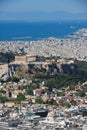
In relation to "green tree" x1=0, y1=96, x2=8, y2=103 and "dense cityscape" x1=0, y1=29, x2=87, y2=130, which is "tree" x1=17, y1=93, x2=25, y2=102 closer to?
"dense cityscape" x1=0, y1=29, x2=87, y2=130

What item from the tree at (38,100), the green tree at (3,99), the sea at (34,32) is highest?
the sea at (34,32)

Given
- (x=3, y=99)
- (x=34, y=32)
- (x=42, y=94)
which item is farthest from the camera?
(x=34, y=32)

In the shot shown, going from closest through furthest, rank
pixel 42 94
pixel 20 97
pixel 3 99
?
pixel 3 99 → pixel 20 97 → pixel 42 94

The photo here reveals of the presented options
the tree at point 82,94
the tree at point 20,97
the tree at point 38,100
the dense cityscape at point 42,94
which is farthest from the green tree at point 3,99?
the tree at point 82,94

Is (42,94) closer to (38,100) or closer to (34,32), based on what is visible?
(38,100)

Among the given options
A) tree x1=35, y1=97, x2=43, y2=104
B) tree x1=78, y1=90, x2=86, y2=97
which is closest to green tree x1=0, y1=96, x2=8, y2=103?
tree x1=35, y1=97, x2=43, y2=104

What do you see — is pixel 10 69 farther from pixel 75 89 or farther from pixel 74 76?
pixel 75 89

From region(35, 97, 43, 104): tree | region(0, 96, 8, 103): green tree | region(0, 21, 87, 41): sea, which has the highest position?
region(0, 21, 87, 41): sea

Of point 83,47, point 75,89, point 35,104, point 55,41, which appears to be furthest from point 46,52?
point 35,104

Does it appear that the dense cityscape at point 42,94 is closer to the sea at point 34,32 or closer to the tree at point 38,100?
the tree at point 38,100

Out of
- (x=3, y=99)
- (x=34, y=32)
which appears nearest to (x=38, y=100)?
(x=3, y=99)

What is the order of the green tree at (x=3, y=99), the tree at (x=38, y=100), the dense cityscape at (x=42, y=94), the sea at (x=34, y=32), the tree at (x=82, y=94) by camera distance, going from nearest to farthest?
the dense cityscape at (x=42, y=94) < the tree at (x=38, y=100) < the green tree at (x=3, y=99) < the tree at (x=82, y=94) < the sea at (x=34, y=32)

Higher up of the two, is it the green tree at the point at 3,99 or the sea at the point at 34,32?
the sea at the point at 34,32
